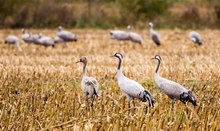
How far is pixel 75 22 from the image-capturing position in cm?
3619

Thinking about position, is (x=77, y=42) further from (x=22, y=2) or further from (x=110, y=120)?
(x=110, y=120)

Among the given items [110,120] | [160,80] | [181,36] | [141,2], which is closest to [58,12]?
[141,2]

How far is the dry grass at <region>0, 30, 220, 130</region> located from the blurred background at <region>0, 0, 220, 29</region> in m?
10.9

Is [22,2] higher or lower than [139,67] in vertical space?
higher

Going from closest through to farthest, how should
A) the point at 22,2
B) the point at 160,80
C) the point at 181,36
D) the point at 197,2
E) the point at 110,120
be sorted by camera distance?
1. the point at 110,120
2. the point at 160,80
3. the point at 181,36
4. the point at 22,2
5. the point at 197,2

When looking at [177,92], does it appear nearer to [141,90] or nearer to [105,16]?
[141,90]

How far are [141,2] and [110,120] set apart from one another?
3083 cm

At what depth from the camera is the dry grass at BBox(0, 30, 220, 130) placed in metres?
6.98

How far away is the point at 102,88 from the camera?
11.2 meters

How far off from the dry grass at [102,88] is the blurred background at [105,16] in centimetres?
1091

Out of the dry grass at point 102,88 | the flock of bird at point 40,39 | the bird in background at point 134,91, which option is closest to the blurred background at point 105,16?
the dry grass at point 102,88

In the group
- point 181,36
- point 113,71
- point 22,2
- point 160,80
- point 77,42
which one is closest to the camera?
point 160,80

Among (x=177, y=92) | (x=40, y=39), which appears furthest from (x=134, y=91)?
(x=40, y=39)

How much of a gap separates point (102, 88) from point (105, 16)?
1078 inches
